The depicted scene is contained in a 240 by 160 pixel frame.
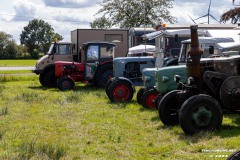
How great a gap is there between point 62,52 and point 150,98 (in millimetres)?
9987

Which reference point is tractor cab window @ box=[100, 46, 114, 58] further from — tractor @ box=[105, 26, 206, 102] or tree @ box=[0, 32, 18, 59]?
tree @ box=[0, 32, 18, 59]

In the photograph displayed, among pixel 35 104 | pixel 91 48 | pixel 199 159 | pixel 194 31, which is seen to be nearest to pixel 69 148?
pixel 199 159

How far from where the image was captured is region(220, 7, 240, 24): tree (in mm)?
29109

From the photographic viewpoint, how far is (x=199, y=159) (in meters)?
6.58

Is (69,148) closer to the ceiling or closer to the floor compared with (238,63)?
closer to the floor

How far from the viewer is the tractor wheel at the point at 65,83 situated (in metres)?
18.6

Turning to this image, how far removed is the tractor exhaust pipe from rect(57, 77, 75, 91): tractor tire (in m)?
10.5

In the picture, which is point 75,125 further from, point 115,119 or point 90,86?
point 90,86

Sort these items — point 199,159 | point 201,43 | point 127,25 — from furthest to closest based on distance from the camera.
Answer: point 127,25 < point 201,43 < point 199,159

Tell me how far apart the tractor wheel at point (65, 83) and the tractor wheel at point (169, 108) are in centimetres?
974

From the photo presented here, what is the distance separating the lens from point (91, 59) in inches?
752

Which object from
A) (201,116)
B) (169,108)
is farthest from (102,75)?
(201,116)

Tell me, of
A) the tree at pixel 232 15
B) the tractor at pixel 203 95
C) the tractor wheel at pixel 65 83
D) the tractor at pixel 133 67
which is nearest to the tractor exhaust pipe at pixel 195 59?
the tractor at pixel 203 95

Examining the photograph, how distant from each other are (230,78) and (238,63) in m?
0.41
